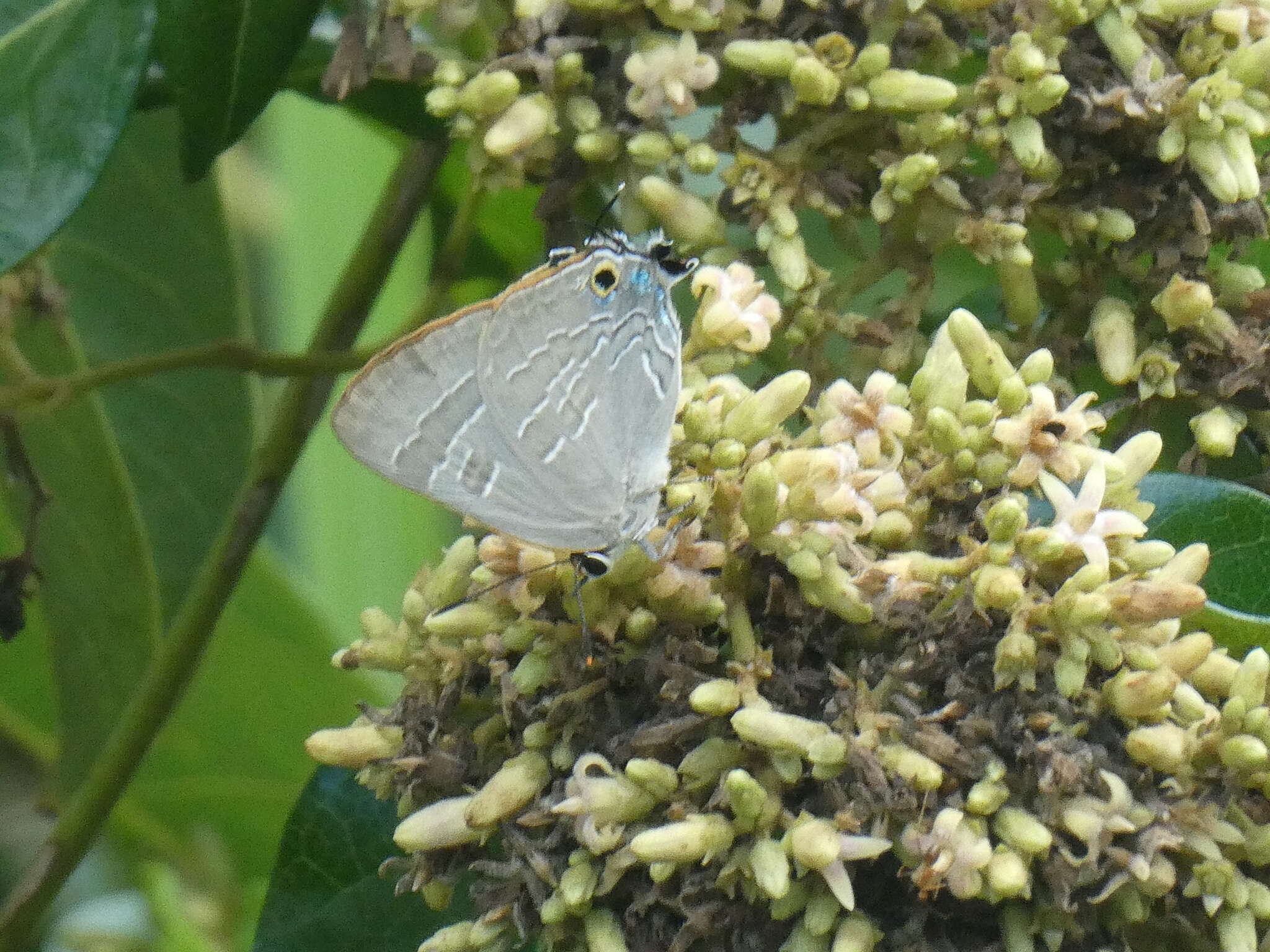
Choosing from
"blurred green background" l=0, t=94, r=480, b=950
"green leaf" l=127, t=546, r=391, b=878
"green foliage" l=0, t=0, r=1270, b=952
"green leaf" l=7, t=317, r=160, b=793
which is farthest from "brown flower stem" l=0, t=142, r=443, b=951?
"green leaf" l=127, t=546, r=391, b=878

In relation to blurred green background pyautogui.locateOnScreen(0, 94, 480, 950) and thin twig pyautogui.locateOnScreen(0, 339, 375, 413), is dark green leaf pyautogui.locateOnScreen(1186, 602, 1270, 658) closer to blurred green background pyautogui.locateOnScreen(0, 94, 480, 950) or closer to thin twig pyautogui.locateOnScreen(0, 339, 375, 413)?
thin twig pyautogui.locateOnScreen(0, 339, 375, 413)

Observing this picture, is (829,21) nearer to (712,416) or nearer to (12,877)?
(712,416)

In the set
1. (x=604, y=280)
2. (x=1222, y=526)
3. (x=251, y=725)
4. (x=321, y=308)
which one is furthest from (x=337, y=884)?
(x=321, y=308)

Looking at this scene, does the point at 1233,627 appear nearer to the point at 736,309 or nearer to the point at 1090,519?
the point at 1090,519

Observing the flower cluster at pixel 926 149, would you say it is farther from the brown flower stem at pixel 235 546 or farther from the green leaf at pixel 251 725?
the green leaf at pixel 251 725

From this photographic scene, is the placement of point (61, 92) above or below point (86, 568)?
above

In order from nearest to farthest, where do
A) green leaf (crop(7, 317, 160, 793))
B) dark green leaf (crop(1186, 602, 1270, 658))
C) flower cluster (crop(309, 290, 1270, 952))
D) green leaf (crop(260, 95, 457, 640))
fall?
flower cluster (crop(309, 290, 1270, 952)) → dark green leaf (crop(1186, 602, 1270, 658)) → green leaf (crop(7, 317, 160, 793)) → green leaf (crop(260, 95, 457, 640))
